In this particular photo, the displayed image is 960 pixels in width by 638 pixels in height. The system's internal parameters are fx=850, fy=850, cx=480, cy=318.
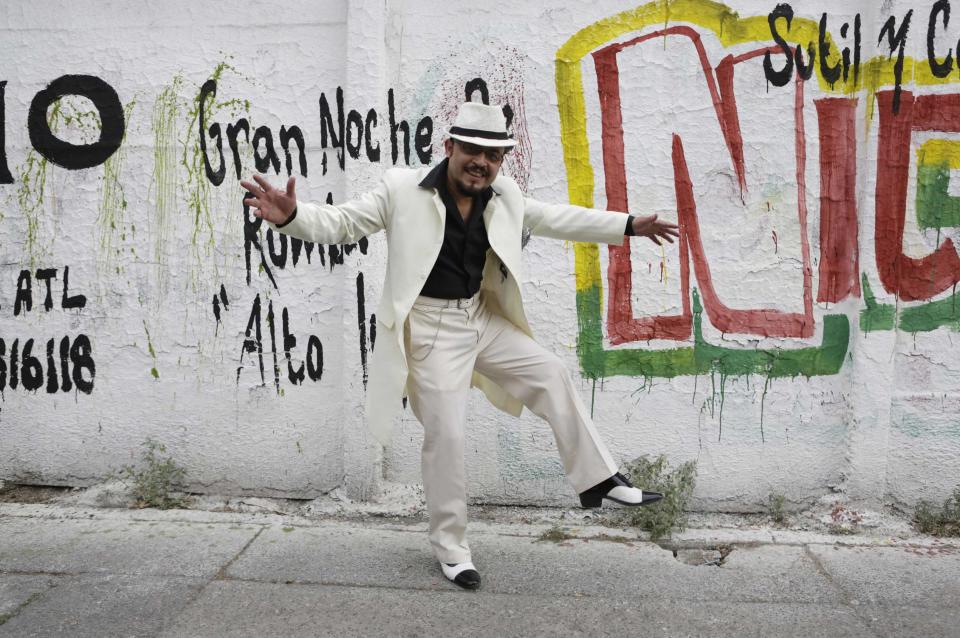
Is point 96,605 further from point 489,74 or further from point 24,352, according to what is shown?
point 489,74

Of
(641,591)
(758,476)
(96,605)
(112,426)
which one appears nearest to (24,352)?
(112,426)

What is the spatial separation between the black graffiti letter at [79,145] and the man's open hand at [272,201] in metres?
1.76

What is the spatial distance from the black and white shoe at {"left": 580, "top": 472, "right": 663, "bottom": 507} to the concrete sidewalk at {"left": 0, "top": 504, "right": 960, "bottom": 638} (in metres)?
0.33

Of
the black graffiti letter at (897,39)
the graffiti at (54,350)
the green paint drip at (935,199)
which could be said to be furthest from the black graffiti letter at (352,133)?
the green paint drip at (935,199)

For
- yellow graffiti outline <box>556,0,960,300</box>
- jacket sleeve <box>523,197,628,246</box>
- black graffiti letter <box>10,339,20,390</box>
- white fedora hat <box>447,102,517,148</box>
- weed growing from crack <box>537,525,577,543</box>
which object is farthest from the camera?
black graffiti letter <box>10,339,20,390</box>

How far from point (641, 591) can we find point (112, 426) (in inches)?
113

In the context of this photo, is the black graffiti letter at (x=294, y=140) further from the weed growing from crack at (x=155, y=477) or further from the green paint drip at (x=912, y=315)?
the green paint drip at (x=912, y=315)

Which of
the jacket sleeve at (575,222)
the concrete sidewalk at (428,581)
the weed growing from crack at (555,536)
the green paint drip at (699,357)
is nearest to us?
the concrete sidewalk at (428,581)

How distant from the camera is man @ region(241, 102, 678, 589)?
3.39 metres

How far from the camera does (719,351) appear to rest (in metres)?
4.23

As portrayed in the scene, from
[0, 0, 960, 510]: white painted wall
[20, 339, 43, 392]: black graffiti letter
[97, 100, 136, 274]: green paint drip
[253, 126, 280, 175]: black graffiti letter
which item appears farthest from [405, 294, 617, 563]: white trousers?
[20, 339, 43, 392]: black graffiti letter

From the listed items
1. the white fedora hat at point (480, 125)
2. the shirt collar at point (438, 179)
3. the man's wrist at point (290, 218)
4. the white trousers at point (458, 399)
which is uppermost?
the white fedora hat at point (480, 125)

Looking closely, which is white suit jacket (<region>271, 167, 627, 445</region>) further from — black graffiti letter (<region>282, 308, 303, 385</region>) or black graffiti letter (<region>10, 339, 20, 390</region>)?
black graffiti letter (<region>10, 339, 20, 390</region>)

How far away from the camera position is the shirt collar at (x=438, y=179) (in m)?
3.44
